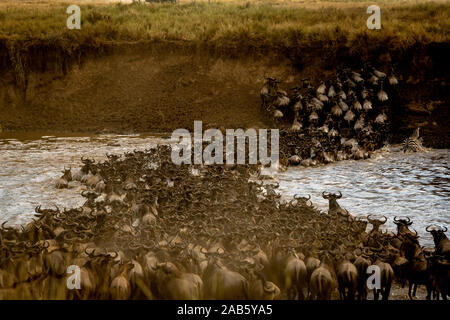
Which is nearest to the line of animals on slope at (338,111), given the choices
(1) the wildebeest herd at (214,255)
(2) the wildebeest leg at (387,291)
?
(1) the wildebeest herd at (214,255)

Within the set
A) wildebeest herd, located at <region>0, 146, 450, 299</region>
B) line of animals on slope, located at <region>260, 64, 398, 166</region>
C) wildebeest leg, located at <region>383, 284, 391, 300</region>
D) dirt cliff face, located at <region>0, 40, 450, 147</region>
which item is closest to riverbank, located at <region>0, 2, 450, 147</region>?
dirt cliff face, located at <region>0, 40, 450, 147</region>

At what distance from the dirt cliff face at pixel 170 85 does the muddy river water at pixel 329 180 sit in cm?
286

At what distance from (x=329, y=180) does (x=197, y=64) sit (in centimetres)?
1220

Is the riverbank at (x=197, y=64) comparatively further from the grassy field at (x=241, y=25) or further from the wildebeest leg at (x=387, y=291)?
the wildebeest leg at (x=387, y=291)

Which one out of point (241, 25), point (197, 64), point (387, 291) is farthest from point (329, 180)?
point (241, 25)

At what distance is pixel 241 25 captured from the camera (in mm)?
25031

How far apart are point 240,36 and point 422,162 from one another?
11305 mm

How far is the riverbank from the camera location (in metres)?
21.6

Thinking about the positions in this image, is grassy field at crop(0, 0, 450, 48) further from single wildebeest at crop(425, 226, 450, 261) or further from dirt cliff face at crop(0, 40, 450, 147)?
single wildebeest at crop(425, 226, 450, 261)

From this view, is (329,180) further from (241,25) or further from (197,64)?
(241,25)

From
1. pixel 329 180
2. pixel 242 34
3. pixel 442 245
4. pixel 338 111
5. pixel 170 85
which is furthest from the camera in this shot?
pixel 242 34

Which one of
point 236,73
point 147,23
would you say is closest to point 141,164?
point 236,73

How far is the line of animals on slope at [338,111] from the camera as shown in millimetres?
17125

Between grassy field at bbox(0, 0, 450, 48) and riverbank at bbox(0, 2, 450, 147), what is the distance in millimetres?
55
